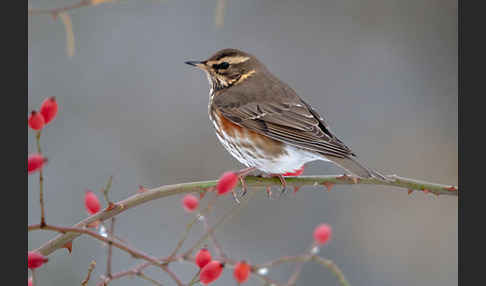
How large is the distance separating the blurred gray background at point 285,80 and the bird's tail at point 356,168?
40.7 inches

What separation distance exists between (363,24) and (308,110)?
1.21 metres

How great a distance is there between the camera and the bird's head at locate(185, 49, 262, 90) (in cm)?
237

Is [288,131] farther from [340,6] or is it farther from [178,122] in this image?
[340,6]

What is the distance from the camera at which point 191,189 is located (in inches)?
54.1

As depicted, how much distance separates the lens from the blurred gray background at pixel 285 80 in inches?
116

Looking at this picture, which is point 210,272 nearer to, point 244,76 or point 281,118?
point 281,118

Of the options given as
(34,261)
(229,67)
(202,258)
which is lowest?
(202,258)

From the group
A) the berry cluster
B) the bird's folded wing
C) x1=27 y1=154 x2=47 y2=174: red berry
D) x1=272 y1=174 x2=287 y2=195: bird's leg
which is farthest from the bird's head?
x1=27 y1=154 x2=47 y2=174: red berry

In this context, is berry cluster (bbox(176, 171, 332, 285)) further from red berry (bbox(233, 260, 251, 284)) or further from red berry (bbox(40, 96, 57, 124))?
red berry (bbox(40, 96, 57, 124))

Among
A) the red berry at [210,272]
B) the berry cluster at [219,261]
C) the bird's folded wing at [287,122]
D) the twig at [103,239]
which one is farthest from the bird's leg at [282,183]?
the twig at [103,239]

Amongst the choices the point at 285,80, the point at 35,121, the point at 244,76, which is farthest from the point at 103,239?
the point at 285,80

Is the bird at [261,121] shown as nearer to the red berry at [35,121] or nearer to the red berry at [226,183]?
the red berry at [226,183]

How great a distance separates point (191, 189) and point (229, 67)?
1.17 meters

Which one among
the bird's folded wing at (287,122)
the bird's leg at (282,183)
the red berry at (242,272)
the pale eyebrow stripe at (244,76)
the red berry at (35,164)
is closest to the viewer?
the red berry at (35,164)
